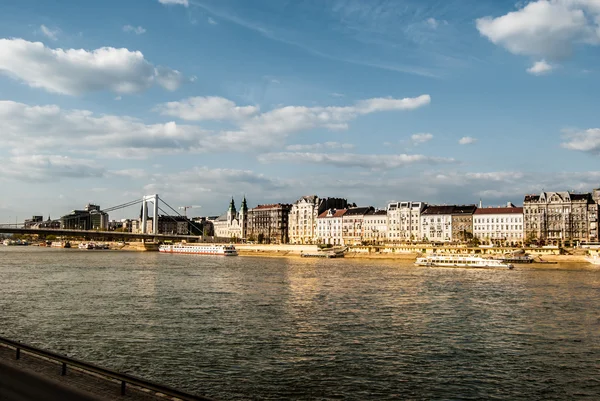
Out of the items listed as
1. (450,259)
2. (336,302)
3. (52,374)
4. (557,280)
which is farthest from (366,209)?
(52,374)

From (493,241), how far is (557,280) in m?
80.5

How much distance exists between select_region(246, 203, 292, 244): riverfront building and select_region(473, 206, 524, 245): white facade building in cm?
6501

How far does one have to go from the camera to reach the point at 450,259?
86375 millimetres

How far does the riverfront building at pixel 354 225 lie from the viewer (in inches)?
6230

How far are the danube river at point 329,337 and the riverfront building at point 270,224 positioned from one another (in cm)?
13782

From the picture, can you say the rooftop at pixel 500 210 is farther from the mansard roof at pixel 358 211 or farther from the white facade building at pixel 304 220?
the white facade building at pixel 304 220

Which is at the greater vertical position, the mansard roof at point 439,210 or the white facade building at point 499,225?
the mansard roof at point 439,210

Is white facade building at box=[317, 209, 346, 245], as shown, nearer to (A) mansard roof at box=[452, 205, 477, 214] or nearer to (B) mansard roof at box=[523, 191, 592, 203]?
(A) mansard roof at box=[452, 205, 477, 214]

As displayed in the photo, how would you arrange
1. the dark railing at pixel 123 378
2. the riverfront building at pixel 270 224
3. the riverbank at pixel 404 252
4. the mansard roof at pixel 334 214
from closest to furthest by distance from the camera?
the dark railing at pixel 123 378 < the riverbank at pixel 404 252 < the mansard roof at pixel 334 214 < the riverfront building at pixel 270 224

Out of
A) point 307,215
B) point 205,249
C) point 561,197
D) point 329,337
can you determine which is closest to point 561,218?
point 561,197

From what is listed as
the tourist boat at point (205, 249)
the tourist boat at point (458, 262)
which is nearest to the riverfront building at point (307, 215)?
the tourist boat at point (205, 249)

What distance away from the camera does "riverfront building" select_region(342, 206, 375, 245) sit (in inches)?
6230

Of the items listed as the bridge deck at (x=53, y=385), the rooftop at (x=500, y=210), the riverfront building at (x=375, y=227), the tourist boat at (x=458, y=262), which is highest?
the rooftop at (x=500, y=210)

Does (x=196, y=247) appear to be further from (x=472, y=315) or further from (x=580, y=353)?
(x=580, y=353)
